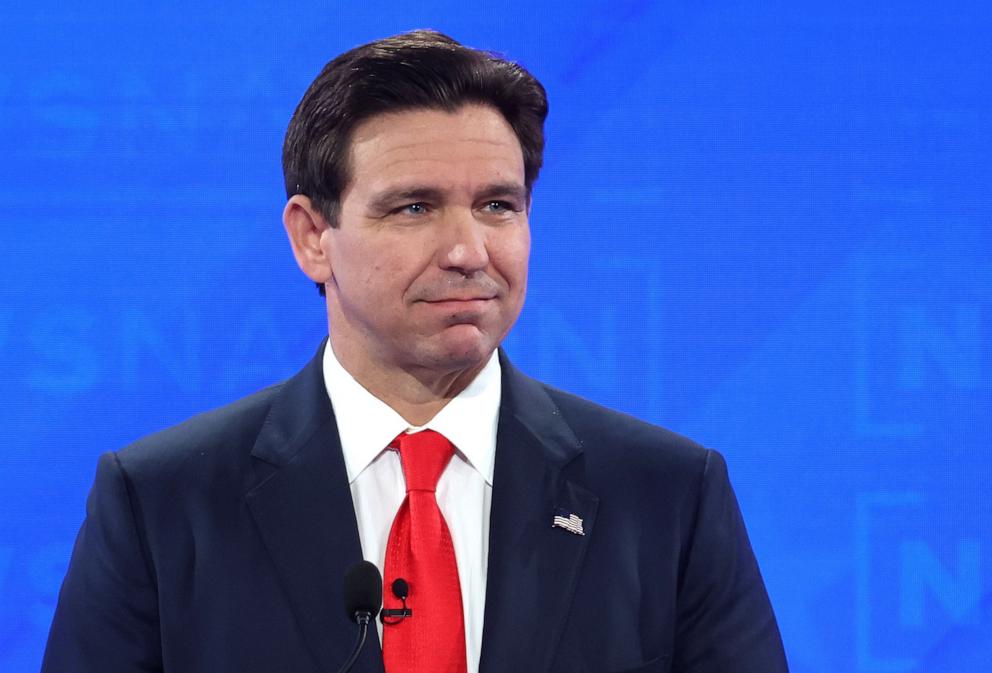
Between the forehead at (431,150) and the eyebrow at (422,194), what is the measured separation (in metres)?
0.01

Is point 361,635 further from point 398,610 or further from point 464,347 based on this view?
point 464,347

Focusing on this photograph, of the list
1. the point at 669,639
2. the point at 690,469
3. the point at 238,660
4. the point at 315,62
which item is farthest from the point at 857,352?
the point at 238,660

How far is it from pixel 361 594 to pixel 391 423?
43cm

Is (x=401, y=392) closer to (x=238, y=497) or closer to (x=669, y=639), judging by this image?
(x=238, y=497)

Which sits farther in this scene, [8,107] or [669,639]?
[8,107]

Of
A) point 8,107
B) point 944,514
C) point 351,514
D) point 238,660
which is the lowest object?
point 238,660

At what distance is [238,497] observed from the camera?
236 centimetres

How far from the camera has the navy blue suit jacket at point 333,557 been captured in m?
2.26

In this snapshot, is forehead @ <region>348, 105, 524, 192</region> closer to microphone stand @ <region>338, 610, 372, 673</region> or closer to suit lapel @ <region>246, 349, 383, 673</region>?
suit lapel @ <region>246, 349, 383, 673</region>

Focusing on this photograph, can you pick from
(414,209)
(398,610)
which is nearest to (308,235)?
(414,209)

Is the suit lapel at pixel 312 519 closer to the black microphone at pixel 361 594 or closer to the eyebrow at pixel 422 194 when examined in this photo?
the black microphone at pixel 361 594

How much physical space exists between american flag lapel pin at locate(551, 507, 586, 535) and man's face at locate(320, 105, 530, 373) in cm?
30

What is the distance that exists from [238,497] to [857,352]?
5.15ft

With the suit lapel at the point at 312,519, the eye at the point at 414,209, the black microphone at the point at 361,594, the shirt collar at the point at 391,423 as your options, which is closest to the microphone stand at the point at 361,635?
the black microphone at the point at 361,594
